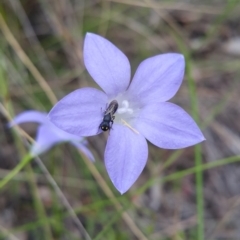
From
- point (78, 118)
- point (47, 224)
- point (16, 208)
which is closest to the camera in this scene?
point (78, 118)

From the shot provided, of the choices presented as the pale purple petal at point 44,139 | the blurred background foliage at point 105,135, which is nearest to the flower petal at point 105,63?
the pale purple petal at point 44,139

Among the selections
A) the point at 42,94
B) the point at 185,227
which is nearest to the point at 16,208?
the point at 42,94

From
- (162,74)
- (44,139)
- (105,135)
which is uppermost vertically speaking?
(162,74)

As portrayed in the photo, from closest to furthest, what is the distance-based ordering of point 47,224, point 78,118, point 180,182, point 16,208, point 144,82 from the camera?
point 78,118 → point 144,82 → point 47,224 → point 16,208 → point 180,182

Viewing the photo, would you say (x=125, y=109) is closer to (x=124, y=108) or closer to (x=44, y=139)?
(x=124, y=108)

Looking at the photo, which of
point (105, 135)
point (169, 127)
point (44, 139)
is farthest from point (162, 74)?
point (105, 135)

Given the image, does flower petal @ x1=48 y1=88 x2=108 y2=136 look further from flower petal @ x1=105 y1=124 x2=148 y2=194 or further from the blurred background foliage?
the blurred background foliage

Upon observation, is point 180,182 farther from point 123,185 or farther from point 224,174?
point 123,185
